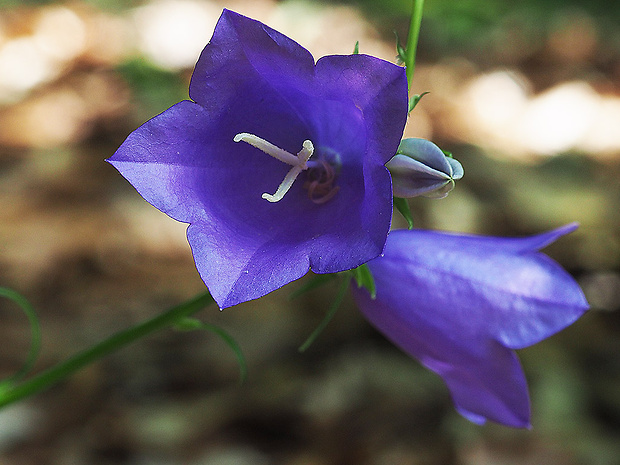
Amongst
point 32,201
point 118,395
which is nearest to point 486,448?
point 118,395

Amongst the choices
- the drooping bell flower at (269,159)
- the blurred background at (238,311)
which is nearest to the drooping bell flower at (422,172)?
the drooping bell flower at (269,159)

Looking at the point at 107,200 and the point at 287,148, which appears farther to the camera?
the point at 107,200

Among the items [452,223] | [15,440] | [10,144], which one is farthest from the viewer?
[10,144]

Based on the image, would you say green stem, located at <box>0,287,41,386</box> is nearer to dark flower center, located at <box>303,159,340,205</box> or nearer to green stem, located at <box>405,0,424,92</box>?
dark flower center, located at <box>303,159,340,205</box>

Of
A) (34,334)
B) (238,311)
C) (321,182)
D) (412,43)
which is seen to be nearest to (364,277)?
(321,182)

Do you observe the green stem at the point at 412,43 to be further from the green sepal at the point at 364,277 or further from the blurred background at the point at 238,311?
the blurred background at the point at 238,311

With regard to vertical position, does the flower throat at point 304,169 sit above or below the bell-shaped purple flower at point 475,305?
above

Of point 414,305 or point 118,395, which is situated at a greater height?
point 414,305

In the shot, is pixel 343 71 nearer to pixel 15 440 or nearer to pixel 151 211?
pixel 15 440
